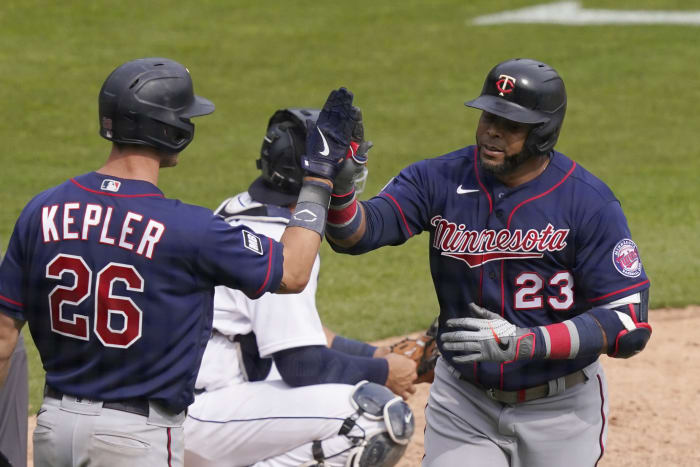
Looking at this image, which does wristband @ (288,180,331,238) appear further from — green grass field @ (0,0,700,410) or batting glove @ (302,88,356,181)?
green grass field @ (0,0,700,410)

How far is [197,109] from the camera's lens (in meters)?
3.71

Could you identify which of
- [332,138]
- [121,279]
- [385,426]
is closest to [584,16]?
[385,426]

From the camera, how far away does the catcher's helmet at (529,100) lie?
387cm

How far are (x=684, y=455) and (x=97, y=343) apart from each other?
3.59 metres

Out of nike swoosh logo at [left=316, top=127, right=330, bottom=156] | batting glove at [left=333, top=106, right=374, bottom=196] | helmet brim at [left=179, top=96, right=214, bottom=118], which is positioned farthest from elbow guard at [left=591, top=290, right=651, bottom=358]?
helmet brim at [left=179, top=96, right=214, bottom=118]

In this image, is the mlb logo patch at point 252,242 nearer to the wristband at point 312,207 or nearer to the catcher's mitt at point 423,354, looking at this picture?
the wristband at point 312,207

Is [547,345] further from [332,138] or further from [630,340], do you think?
[332,138]

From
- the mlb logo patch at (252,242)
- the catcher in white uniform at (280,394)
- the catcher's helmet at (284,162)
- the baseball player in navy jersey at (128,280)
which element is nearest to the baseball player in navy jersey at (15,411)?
the catcher in white uniform at (280,394)

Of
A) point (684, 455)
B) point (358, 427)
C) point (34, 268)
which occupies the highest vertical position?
point (34, 268)

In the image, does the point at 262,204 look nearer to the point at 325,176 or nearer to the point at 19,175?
the point at 325,176

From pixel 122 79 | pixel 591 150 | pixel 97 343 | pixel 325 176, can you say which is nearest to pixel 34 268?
pixel 97 343

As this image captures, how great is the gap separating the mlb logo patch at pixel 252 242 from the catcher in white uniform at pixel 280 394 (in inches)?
36.9

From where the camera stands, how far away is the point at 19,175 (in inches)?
436

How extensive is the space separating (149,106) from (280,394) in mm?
1585
